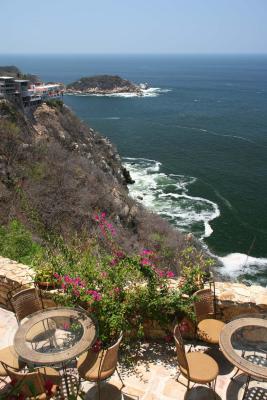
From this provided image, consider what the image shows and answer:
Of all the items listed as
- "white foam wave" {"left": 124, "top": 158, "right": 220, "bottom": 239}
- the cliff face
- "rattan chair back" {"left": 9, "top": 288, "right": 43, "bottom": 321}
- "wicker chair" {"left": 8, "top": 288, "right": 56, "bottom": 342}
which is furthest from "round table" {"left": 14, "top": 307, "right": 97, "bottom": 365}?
"white foam wave" {"left": 124, "top": 158, "right": 220, "bottom": 239}

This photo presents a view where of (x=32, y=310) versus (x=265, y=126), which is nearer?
(x=32, y=310)

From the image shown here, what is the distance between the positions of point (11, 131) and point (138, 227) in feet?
38.7

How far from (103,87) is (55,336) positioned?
122481mm

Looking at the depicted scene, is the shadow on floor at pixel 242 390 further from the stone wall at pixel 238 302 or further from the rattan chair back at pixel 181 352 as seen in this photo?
the stone wall at pixel 238 302

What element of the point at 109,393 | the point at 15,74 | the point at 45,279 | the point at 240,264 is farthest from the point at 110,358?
the point at 15,74

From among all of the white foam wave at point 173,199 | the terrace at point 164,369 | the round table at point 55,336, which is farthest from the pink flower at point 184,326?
the white foam wave at point 173,199

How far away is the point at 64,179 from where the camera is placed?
83.0 ft

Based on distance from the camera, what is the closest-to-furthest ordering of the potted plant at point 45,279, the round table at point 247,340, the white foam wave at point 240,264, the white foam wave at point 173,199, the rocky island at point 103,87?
the round table at point 247,340, the potted plant at point 45,279, the white foam wave at point 240,264, the white foam wave at point 173,199, the rocky island at point 103,87

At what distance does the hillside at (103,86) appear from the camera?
11938 cm

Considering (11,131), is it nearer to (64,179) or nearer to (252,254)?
(64,179)

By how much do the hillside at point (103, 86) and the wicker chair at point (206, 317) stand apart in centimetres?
11758

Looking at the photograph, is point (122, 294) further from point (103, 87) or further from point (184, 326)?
point (103, 87)

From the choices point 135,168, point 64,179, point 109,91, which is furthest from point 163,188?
point 109,91

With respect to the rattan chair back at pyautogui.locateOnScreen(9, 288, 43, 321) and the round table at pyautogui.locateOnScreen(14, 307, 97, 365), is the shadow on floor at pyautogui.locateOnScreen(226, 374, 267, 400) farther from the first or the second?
the rattan chair back at pyautogui.locateOnScreen(9, 288, 43, 321)
